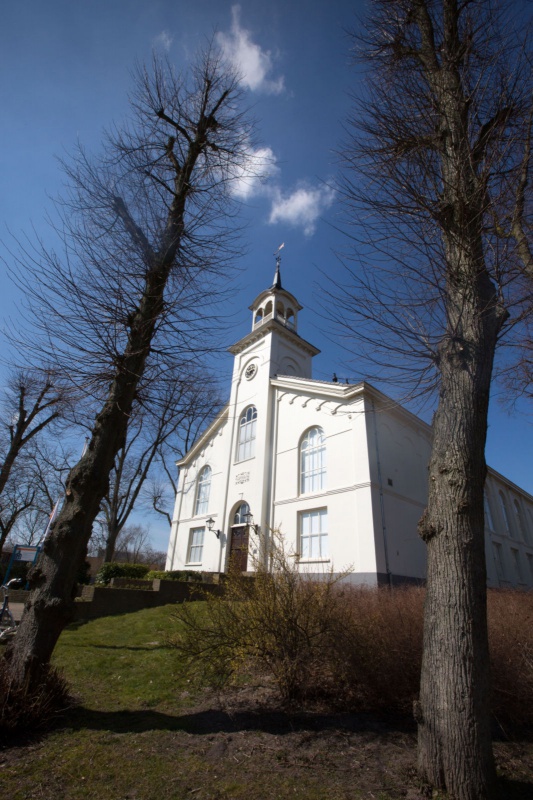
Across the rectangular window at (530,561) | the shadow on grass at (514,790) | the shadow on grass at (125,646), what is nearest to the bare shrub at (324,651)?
the shadow on grass at (514,790)

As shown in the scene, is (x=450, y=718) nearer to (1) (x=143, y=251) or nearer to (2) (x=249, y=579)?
(2) (x=249, y=579)

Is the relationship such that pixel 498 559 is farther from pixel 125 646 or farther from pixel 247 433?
pixel 125 646

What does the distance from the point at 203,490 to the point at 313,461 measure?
8.05 m

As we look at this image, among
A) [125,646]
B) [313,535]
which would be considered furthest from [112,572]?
[125,646]

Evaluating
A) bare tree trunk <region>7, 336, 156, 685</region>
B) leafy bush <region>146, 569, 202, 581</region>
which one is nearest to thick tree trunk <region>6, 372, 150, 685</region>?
bare tree trunk <region>7, 336, 156, 685</region>

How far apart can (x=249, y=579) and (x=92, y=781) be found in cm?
308

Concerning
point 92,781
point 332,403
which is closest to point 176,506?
point 332,403

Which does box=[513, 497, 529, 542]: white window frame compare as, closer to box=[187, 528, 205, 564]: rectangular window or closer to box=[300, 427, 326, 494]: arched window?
box=[300, 427, 326, 494]: arched window

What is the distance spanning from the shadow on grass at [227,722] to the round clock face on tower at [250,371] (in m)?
16.8

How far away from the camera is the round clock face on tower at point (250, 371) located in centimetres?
2070

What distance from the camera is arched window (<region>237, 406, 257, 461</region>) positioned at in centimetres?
1888

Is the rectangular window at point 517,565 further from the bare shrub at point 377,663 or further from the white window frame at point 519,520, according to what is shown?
the bare shrub at point 377,663

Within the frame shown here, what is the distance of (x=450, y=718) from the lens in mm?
3051

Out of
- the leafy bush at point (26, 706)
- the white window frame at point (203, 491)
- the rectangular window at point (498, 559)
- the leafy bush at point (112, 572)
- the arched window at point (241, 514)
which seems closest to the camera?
the leafy bush at point (26, 706)
